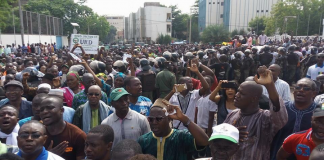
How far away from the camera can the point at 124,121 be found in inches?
147

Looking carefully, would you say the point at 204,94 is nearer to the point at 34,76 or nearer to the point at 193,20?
the point at 34,76

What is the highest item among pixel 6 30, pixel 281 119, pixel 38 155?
pixel 6 30

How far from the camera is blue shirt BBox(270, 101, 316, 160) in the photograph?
133 inches

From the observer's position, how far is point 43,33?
130ft

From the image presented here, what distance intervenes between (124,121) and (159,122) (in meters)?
0.83

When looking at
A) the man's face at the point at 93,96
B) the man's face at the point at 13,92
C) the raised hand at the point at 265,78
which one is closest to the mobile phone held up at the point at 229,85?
the raised hand at the point at 265,78

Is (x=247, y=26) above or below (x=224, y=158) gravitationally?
above

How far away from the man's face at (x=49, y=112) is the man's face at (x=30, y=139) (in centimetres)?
51

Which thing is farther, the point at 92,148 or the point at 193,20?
the point at 193,20

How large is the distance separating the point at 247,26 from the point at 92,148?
2587 inches

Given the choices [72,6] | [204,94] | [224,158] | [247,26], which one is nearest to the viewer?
[224,158]

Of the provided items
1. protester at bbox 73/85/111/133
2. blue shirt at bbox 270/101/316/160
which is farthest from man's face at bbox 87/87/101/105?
blue shirt at bbox 270/101/316/160

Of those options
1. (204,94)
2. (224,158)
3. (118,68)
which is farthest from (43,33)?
(224,158)

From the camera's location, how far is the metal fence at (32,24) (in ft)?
111
